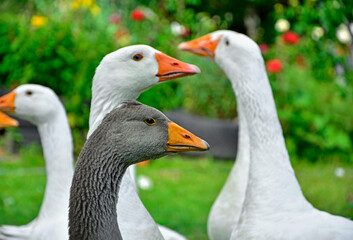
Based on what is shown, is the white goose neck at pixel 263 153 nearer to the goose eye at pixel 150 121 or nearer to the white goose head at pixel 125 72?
the white goose head at pixel 125 72

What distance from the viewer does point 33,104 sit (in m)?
3.95

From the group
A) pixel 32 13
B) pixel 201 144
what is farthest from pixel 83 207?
pixel 32 13

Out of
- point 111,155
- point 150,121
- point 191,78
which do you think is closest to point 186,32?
point 191,78

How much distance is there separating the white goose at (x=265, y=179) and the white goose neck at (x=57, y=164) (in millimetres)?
1216

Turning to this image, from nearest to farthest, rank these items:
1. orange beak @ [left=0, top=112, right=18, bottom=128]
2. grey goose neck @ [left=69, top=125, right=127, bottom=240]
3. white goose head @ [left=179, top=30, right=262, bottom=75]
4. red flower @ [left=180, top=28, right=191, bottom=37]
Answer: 1. grey goose neck @ [left=69, top=125, right=127, bottom=240]
2. white goose head @ [left=179, top=30, right=262, bottom=75]
3. orange beak @ [left=0, top=112, right=18, bottom=128]
4. red flower @ [left=180, top=28, right=191, bottom=37]

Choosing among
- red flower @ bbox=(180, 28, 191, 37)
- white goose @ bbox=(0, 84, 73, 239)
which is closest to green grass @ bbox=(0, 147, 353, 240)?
white goose @ bbox=(0, 84, 73, 239)

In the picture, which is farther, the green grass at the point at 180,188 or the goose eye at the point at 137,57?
the green grass at the point at 180,188

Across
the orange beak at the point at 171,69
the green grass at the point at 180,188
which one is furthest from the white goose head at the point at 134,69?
the green grass at the point at 180,188

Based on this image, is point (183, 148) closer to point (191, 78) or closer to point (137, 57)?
point (137, 57)

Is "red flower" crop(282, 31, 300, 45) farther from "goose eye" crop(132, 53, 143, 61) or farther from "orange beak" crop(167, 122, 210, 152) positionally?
"orange beak" crop(167, 122, 210, 152)

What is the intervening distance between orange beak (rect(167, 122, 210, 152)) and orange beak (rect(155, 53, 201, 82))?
2.74 feet

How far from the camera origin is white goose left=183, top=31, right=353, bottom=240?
277cm

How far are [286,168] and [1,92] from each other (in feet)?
22.4

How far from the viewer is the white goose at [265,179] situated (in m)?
2.77
